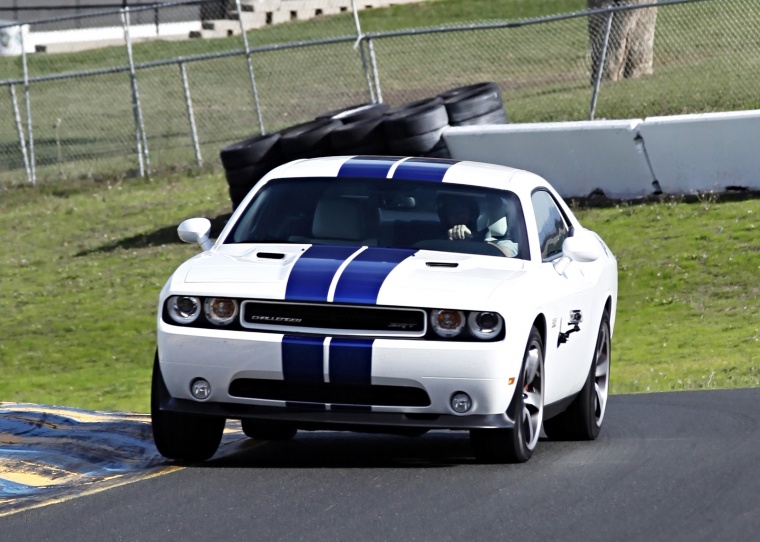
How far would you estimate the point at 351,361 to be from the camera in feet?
23.7

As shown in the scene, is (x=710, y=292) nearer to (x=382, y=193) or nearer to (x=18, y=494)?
(x=382, y=193)

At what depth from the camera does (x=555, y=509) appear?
665 centimetres

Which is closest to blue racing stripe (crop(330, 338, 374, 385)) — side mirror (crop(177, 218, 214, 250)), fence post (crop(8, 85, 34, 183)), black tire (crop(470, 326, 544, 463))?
black tire (crop(470, 326, 544, 463))

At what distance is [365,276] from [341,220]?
106 cm

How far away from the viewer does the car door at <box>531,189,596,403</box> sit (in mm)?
8062

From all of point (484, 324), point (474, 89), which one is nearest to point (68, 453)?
point (484, 324)

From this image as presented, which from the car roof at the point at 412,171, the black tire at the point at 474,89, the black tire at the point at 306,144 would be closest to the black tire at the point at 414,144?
the black tire at the point at 306,144

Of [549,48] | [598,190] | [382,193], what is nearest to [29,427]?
[382,193]

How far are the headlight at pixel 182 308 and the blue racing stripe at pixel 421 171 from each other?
5.24 ft

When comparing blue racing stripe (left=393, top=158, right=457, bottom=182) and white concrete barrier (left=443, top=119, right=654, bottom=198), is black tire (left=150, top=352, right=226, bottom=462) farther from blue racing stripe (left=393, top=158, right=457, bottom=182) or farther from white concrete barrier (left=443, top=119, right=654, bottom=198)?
white concrete barrier (left=443, top=119, right=654, bottom=198)

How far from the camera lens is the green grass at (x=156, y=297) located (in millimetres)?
13438

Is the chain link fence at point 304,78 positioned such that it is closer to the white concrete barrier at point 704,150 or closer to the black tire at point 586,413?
the white concrete barrier at point 704,150

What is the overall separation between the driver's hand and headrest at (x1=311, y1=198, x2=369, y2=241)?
1.45ft

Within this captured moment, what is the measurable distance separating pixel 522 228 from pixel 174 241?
1262cm
